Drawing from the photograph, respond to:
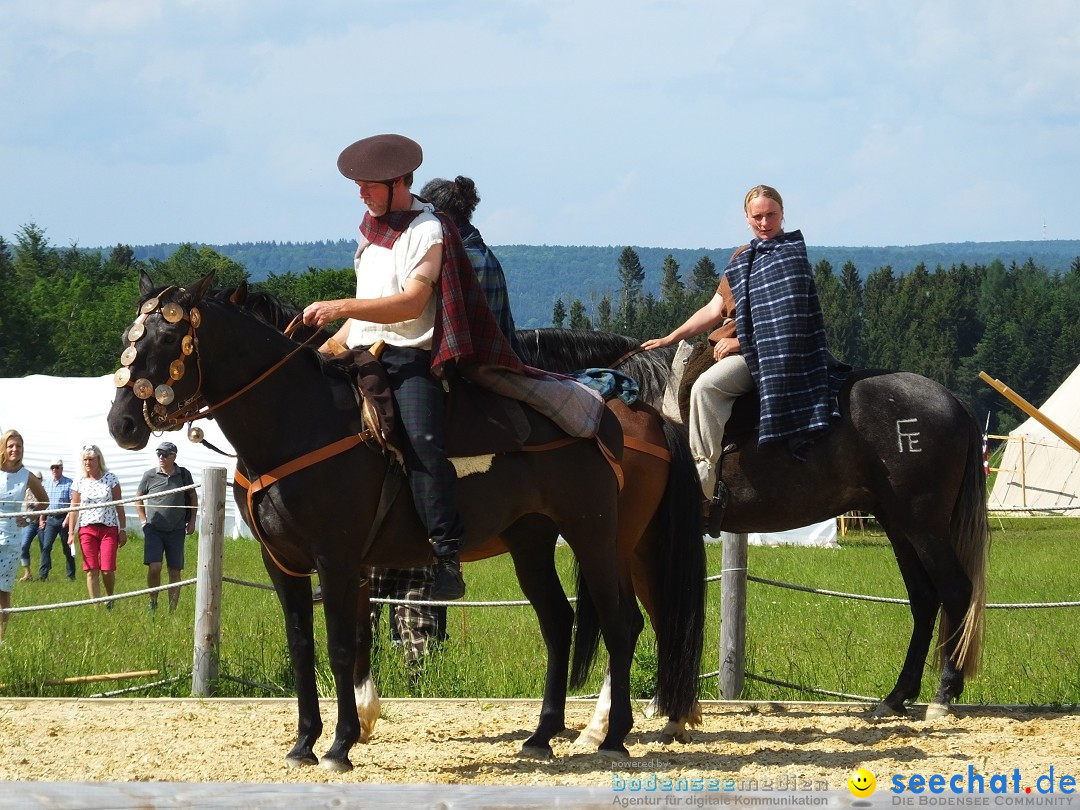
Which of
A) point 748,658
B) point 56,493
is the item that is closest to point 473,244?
point 748,658

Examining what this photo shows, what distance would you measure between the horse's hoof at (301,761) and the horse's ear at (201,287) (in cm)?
202

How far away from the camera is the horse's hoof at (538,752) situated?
6.03m

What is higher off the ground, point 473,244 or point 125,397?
point 473,244

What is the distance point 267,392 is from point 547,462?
4.39ft

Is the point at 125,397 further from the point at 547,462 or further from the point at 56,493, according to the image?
the point at 56,493

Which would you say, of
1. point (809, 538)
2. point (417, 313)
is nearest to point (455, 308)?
point (417, 313)

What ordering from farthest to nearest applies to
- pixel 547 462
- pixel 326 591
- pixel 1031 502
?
pixel 1031 502 → pixel 547 462 → pixel 326 591

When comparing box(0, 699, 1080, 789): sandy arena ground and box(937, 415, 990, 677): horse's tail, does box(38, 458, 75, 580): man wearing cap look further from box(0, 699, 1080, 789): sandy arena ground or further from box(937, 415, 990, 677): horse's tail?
box(937, 415, 990, 677): horse's tail

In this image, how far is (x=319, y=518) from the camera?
537 centimetres

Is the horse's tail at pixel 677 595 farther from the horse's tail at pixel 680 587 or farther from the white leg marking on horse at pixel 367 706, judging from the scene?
the white leg marking on horse at pixel 367 706

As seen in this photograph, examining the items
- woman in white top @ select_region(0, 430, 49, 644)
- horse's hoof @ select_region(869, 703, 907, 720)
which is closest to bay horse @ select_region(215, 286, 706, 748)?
horse's hoof @ select_region(869, 703, 907, 720)

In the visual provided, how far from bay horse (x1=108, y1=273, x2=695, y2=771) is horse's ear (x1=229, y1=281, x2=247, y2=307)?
4 cm

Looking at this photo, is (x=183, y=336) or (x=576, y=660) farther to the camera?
(x=576, y=660)

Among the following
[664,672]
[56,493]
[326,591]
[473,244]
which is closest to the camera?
[326,591]
